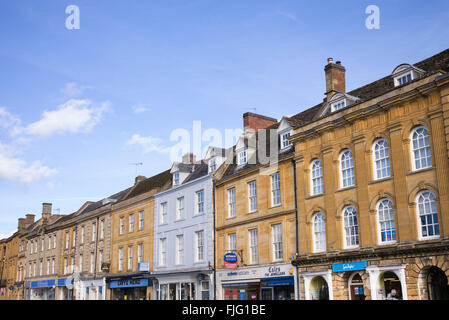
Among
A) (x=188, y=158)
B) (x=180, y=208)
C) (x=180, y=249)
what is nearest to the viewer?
(x=180, y=249)

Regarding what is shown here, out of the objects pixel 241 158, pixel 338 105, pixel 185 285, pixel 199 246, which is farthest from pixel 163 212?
pixel 338 105

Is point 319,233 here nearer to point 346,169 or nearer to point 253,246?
point 346,169

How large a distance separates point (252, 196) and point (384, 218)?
32.4ft

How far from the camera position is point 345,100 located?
24.5 meters

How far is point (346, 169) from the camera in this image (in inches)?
925

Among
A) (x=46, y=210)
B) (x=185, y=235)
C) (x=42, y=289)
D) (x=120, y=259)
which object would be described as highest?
(x=46, y=210)

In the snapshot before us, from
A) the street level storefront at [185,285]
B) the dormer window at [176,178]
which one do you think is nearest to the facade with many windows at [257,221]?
the street level storefront at [185,285]

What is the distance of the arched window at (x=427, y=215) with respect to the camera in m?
19.3

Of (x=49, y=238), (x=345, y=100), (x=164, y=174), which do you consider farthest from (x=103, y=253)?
(x=345, y=100)

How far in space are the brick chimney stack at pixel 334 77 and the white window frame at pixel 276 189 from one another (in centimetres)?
579

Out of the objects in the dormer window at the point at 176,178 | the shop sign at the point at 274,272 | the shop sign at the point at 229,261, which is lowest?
the shop sign at the point at 274,272

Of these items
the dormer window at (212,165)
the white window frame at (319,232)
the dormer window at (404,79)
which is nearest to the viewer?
the dormer window at (404,79)

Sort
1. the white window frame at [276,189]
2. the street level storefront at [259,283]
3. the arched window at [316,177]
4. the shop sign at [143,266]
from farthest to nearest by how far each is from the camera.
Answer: the shop sign at [143,266], the white window frame at [276,189], the street level storefront at [259,283], the arched window at [316,177]

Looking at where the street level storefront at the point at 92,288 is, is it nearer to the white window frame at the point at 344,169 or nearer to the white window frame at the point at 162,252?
the white window frame at the point at 162,252
